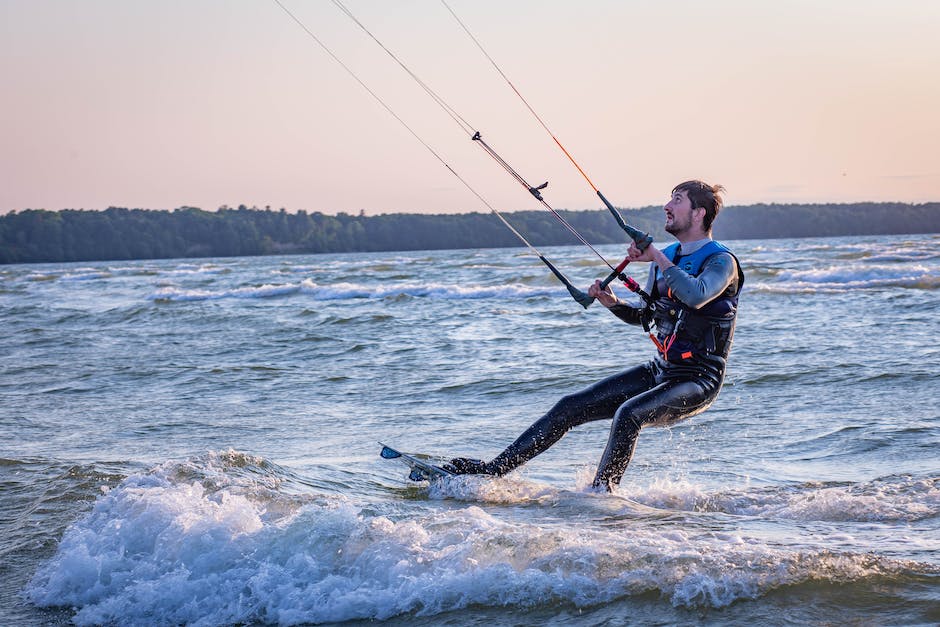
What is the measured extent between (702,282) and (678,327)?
1.53ft

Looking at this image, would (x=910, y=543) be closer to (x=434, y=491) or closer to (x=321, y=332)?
(x=434, y=491)

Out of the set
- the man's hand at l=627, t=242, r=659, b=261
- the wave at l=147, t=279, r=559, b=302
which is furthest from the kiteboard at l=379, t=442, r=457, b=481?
the wave at l=147, t=279, r=559, b=302

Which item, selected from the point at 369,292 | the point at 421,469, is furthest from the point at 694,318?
the point at 369,292

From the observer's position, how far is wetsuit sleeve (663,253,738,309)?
17.9ft

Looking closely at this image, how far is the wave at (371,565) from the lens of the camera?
14.6 feet

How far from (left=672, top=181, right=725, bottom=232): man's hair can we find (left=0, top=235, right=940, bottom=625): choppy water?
170 centimetres

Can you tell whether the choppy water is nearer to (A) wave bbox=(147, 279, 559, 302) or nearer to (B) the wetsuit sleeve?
(B) the wetsuit sleeve

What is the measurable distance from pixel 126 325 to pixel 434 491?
19723 mm

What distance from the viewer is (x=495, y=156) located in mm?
6895

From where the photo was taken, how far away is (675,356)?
590 cm

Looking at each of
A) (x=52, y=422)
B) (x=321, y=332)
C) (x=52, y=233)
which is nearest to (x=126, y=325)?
(x=321, y=332)

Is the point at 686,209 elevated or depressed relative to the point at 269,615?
elevated

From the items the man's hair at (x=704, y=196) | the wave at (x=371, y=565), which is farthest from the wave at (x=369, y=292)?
the wave at (x=371, y=565)

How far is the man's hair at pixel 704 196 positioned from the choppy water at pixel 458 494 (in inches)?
67.1
